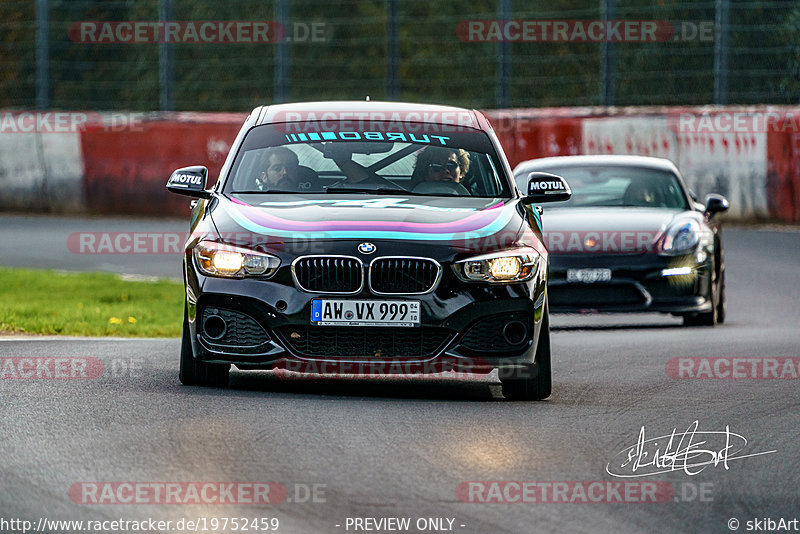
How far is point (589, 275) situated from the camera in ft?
45.0

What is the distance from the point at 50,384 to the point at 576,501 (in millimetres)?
3892

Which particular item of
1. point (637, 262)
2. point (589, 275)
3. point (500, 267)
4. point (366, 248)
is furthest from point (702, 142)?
point (366, 248)

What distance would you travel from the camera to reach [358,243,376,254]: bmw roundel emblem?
328 inches

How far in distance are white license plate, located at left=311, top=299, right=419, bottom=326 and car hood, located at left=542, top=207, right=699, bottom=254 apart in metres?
5.66

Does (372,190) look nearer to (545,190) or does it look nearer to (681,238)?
(545,190)

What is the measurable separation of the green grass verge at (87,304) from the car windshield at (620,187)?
3482mm

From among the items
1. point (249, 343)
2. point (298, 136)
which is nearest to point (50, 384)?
point (249, 343)

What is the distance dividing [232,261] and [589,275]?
18.9 feet

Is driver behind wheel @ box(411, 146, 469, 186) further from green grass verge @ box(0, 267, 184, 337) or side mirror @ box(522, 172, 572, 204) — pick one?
green grass verge @ box(0, 267, 184, 337)

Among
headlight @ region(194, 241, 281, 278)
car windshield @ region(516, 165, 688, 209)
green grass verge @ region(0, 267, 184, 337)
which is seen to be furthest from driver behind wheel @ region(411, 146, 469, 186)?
car windshield @ region(516, 165, 688, 209)

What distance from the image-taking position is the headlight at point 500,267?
835 cm

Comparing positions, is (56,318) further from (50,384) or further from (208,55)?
(208,55)

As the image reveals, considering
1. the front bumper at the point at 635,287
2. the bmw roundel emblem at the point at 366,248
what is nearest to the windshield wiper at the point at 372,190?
the bmw roundel emblem at the point at 366,248

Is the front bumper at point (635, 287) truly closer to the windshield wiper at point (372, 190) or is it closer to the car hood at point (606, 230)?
the car hood at point (606, 230)
